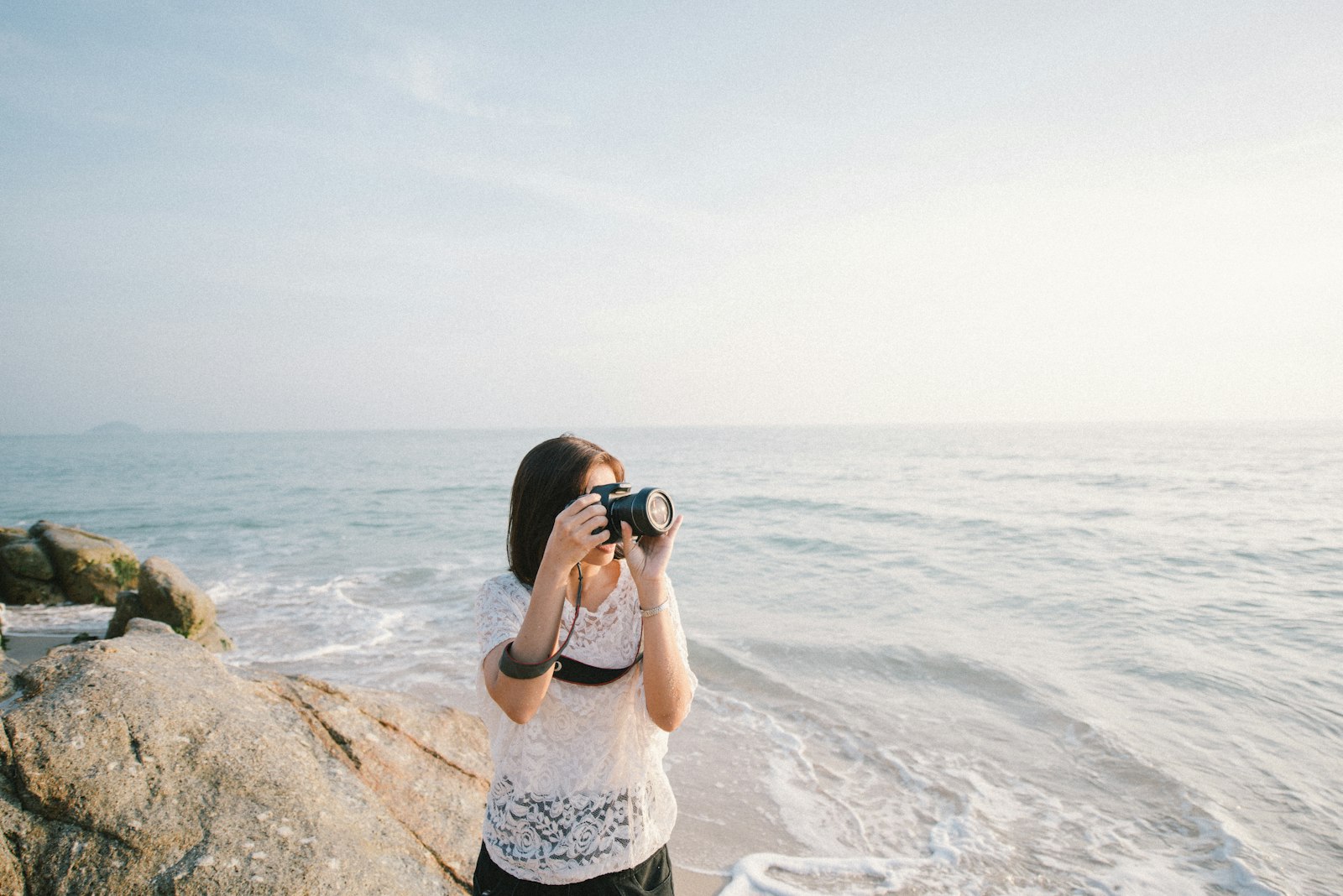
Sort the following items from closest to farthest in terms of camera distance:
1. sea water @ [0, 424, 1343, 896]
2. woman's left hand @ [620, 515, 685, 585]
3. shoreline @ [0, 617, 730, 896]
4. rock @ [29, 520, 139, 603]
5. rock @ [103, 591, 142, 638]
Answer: woman's left hand @ [620, 515, 685, 585] → shoreline @ [0, 617, 730, 896] → sea water @ [0, 424, 1343, 896] → rock @ [103, 591, 142, 638] → rock @ [29, 520, 139, 603]

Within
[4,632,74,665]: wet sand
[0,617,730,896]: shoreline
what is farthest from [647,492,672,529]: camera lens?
[4,632,74,665]: wet sand

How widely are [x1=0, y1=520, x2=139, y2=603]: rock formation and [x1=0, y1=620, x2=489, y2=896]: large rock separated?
9681mm

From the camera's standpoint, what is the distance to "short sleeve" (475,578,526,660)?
1698mm

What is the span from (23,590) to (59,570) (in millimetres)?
485

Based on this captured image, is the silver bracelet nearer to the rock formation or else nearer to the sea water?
the sea water

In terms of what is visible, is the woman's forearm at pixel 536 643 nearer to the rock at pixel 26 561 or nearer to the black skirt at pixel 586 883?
the black skirt at pixel 586 883

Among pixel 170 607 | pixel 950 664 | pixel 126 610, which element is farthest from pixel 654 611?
pixel 126 610

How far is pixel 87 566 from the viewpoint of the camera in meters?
11.1

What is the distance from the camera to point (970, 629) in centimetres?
973

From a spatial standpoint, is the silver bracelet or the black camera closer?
the black camera

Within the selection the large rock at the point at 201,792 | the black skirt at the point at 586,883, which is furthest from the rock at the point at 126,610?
the black skirt at the point at 586,883

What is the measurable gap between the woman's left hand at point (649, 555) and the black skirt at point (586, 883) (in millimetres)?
745

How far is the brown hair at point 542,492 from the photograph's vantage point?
5.85ft

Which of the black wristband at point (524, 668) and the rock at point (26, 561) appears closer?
the black wristband at point (524, 668)
